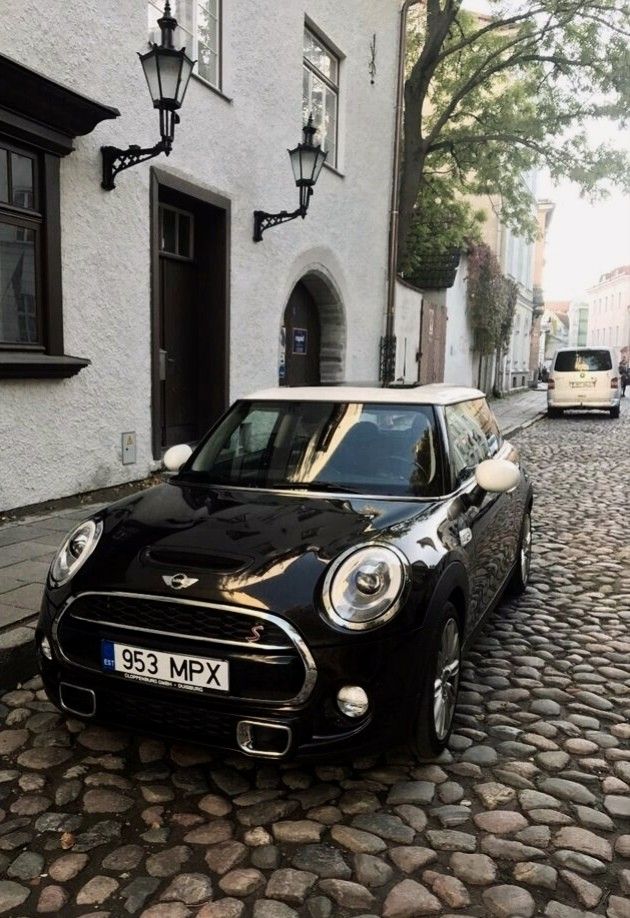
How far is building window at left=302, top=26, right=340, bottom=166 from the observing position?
11.3 m

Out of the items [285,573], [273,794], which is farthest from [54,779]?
[285,573]

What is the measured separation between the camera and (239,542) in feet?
9.37

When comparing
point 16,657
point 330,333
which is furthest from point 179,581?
point 330,333

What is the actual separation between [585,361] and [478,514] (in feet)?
55.1

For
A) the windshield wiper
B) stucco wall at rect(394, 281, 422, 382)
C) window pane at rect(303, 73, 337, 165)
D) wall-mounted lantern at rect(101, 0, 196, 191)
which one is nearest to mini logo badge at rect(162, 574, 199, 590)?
the windshield wiper

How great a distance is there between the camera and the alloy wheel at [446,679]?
292 centimetres

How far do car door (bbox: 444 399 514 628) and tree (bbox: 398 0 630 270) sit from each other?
12.8 metres

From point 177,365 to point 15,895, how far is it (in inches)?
295

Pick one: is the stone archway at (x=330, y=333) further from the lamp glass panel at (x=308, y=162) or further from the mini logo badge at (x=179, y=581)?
the mini logo badge at (x=179, y=581)

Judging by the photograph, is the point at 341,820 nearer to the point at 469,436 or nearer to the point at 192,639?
the point at 192,639

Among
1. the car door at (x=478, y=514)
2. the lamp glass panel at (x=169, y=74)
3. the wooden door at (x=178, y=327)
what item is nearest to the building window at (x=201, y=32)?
the wooden door at (x=178, y=327)

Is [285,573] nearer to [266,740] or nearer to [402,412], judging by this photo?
[266,740]

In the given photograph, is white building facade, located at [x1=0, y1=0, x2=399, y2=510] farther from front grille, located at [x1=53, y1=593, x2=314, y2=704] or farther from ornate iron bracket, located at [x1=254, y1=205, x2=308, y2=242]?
front grille, located at [x1=53, y1=593, x2=314, y2=704]

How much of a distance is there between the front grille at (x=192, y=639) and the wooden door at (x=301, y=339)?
953 centimetres
